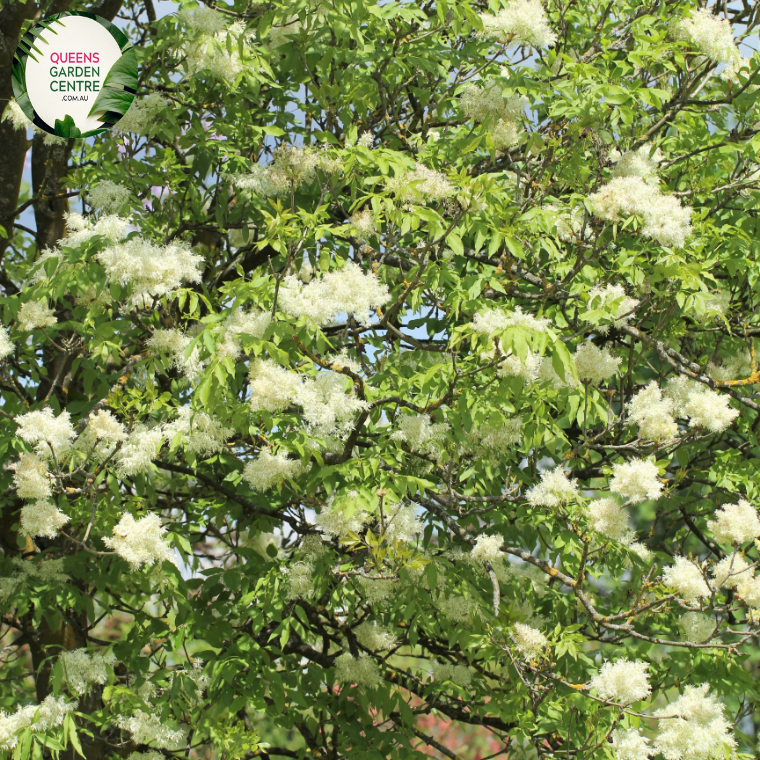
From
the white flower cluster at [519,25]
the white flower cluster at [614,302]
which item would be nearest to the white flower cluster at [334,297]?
the white flower cluster at [614,302]

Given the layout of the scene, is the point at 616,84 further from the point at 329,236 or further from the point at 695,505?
the point at 695,505

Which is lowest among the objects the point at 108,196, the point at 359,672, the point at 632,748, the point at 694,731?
the point at 632,748

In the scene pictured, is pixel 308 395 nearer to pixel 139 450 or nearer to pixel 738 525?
pixel 139 450

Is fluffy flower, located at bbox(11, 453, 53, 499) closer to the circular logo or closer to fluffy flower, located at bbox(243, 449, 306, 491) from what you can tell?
fluffy flower, located at bbox(243, 449, 306, 491)

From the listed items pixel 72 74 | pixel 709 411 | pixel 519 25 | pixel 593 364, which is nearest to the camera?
pixel 593 364

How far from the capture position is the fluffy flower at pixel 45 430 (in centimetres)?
329

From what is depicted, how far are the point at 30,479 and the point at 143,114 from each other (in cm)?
209

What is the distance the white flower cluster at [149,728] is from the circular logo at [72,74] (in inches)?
127

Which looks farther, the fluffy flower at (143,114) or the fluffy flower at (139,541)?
the fluffy flower at (143,114)

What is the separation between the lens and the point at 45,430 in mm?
3309

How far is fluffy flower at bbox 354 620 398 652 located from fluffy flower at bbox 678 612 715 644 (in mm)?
1495

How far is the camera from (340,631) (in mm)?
4551

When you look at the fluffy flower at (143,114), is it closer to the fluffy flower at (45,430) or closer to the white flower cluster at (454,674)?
the fluffy flower at (45,430)

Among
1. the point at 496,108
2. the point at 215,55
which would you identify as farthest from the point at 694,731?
the point at 215,55
